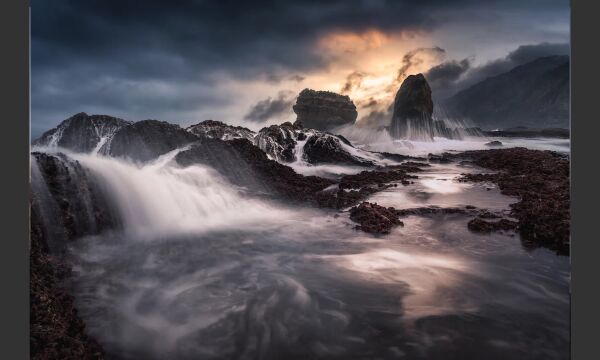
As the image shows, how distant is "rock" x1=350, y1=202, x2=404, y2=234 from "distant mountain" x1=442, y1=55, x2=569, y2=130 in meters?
4.21

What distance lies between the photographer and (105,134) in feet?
41.5

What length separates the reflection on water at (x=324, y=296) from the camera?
2.13 metres

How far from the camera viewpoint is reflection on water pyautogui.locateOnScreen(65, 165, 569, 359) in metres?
2.13

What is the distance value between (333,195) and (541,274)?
14.7 ft

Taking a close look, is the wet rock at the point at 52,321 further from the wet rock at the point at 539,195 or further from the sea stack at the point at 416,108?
the sea stack at the point at 416,108

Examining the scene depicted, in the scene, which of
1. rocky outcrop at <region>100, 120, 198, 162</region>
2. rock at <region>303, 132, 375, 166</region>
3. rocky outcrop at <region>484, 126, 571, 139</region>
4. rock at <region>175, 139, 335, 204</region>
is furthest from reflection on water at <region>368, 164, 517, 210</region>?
rocky outcrop at <region>484, 126, 571, 139</region>

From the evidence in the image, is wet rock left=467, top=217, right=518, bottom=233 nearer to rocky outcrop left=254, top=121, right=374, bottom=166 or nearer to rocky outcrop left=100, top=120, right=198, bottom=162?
rocky outcrop left=100, top=120, right=198, bottom=162

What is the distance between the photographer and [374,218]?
5059 mm

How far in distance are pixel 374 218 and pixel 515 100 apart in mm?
11605

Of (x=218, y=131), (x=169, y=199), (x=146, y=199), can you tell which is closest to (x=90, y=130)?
(x=218, y=131)

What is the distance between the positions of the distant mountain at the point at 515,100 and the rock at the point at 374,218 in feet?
13.8

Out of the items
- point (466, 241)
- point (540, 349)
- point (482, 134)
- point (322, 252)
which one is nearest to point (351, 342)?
point (540, 349)

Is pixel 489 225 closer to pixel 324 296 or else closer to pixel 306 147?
pixel 324 296

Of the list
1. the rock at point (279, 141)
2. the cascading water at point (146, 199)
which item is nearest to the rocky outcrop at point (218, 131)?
the rock at point (279, 141)
